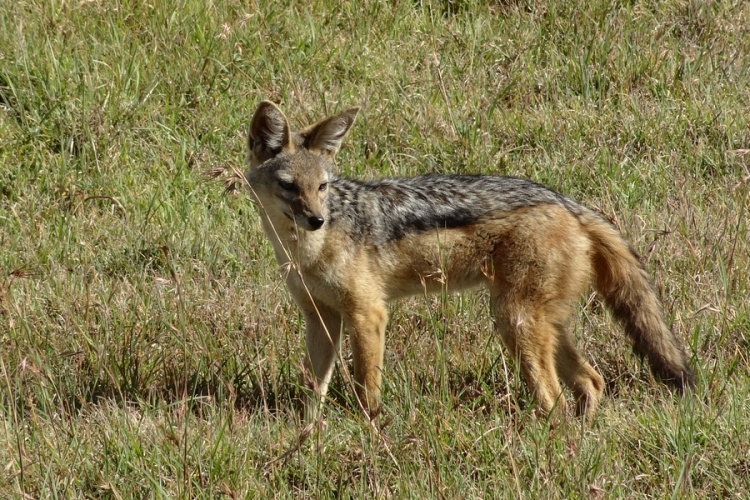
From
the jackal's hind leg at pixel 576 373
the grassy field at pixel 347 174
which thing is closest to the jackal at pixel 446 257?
the jackal's hind leg at pixel 576 373

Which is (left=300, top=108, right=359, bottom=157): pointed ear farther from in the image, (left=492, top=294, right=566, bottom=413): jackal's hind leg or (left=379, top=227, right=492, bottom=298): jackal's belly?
(left=492, top=294, right=566, bottom=413): jackal's hind leg

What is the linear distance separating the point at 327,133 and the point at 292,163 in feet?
1.19

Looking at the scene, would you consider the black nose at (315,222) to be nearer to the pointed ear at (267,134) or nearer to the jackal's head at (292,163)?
the jackal's head at (292,163)

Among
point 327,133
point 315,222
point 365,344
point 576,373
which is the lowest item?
point 576,373

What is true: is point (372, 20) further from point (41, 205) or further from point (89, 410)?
point (89, 410)

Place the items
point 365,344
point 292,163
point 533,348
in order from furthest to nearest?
1. point 292,163
2. point 365,344
3. point 533,348

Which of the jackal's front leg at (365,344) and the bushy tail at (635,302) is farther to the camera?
the jackal's front leg at (365,344)

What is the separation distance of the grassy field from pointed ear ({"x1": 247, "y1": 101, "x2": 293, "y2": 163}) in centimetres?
83

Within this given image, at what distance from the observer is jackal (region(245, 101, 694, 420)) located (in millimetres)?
5605

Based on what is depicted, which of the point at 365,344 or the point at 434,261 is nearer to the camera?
the point at 365,344

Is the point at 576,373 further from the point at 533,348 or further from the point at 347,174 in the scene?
the point at 347,174

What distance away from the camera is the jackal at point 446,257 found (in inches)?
221

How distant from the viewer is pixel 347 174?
7.98 meters

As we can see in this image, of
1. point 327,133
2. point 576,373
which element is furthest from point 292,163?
point 576,373
